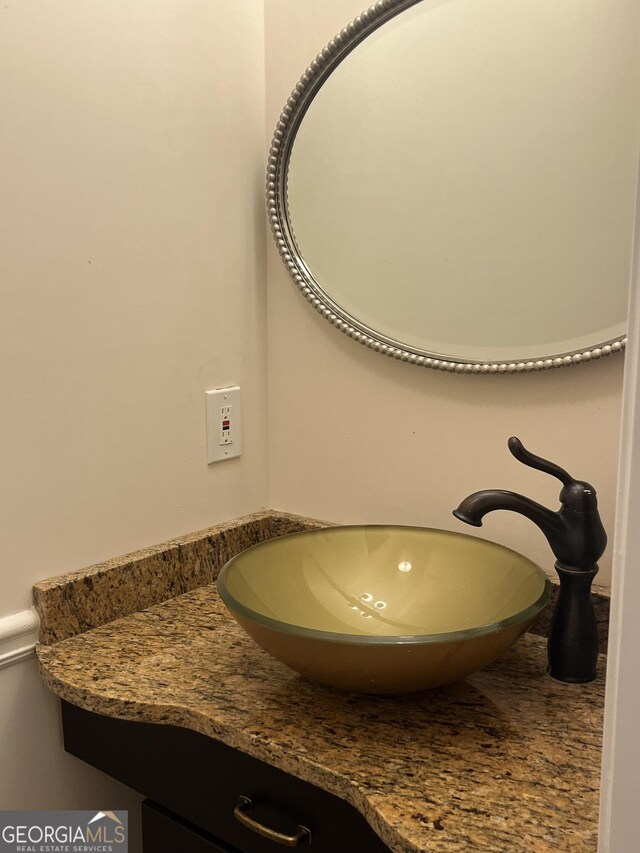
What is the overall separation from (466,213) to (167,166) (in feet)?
1.51

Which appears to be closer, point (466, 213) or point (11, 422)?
point (11, 422)

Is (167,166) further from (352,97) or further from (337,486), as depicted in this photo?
(337,486)

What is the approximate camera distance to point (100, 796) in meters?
1.29

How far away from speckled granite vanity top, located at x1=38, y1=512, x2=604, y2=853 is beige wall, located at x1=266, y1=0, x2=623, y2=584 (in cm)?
25

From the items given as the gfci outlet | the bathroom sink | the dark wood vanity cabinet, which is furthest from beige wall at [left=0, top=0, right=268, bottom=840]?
the bathroom sink

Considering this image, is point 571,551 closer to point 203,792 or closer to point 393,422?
point 393,422

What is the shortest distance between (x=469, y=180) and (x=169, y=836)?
1.00 meters

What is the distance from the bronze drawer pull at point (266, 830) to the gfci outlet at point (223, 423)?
589 mm

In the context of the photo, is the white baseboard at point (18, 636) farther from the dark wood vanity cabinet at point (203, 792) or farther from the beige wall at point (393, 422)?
the beige wall at point (393, 422)

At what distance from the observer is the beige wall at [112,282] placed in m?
1.13

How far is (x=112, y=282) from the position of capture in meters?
1.24

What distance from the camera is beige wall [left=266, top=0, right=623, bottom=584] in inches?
47.2

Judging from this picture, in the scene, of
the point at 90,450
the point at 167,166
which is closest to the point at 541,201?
the point at 167,166

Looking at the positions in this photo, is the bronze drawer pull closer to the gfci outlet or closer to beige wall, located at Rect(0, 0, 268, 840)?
beige wall, located at Rect(0, 0, 268, 840)
